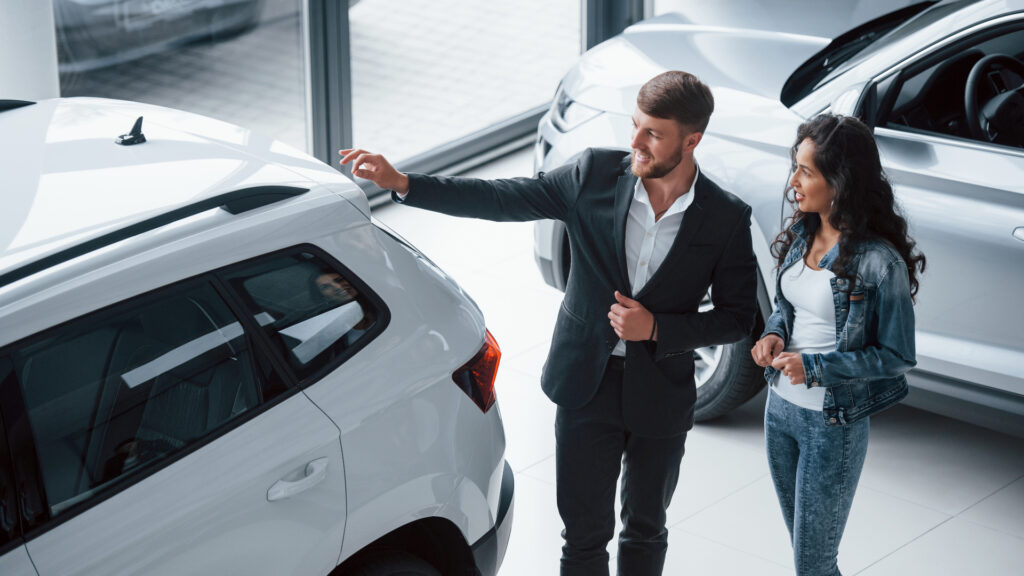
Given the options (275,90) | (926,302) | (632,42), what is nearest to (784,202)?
(926,302)

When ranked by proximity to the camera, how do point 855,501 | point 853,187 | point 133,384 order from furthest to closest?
point 855,501
point 853,187
point 133,384

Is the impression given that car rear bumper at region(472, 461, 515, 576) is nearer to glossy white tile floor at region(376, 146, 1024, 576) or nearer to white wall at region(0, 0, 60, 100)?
glossy white tile floor at region(376, 146, 1024, 576)

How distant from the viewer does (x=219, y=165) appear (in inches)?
119

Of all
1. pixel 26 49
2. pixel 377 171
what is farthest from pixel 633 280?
pixel 26 49

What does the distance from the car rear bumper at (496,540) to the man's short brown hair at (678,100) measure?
107 centimetres

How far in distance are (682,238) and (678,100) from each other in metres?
0.35

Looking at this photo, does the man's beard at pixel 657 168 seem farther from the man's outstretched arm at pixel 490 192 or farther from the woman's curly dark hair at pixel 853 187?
the woman's curly dark hair at pixel 853 187

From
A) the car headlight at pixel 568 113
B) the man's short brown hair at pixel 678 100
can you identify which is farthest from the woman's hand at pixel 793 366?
the car headlight at pixel 568 113

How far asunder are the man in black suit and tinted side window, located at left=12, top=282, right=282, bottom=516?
63 centimetres

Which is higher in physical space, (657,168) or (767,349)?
(657,168)

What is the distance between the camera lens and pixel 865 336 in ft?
10.1

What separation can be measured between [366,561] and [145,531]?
24.2 inches

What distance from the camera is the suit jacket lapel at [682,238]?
317cm

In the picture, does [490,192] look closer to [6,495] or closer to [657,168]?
[657,168]
